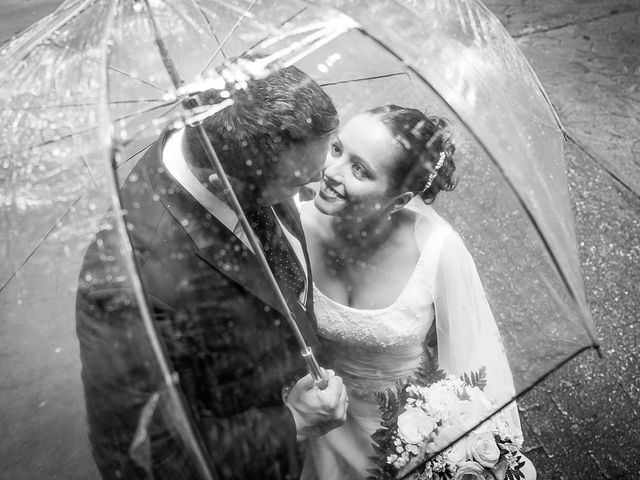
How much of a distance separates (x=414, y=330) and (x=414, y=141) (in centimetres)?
79

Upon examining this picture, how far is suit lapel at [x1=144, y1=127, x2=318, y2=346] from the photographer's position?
1741 mm

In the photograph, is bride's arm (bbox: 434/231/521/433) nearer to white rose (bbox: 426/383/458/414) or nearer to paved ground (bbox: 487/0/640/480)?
white rose (bbox: 426/383/458/414)

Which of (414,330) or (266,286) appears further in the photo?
(414,330)

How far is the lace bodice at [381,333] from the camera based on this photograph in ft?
7.82

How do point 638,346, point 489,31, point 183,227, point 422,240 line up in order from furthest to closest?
point 638,346
point 422,240
point 489,31
point 183,227

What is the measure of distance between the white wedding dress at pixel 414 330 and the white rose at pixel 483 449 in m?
0.24

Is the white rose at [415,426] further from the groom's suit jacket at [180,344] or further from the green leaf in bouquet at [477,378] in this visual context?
the groom's suit jacket at [180,344]

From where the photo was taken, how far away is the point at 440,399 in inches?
84.2

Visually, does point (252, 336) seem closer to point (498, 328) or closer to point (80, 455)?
point (80, 455)

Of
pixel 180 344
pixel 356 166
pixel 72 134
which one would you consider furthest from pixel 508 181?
pixel 72 134

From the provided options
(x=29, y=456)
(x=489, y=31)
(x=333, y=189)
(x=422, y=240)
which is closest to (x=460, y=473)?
(x=422, y=240)

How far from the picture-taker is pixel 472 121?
6.47 ft

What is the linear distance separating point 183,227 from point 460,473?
1.22m

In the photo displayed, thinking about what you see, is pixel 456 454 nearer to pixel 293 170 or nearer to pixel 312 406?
pixel 312 406
